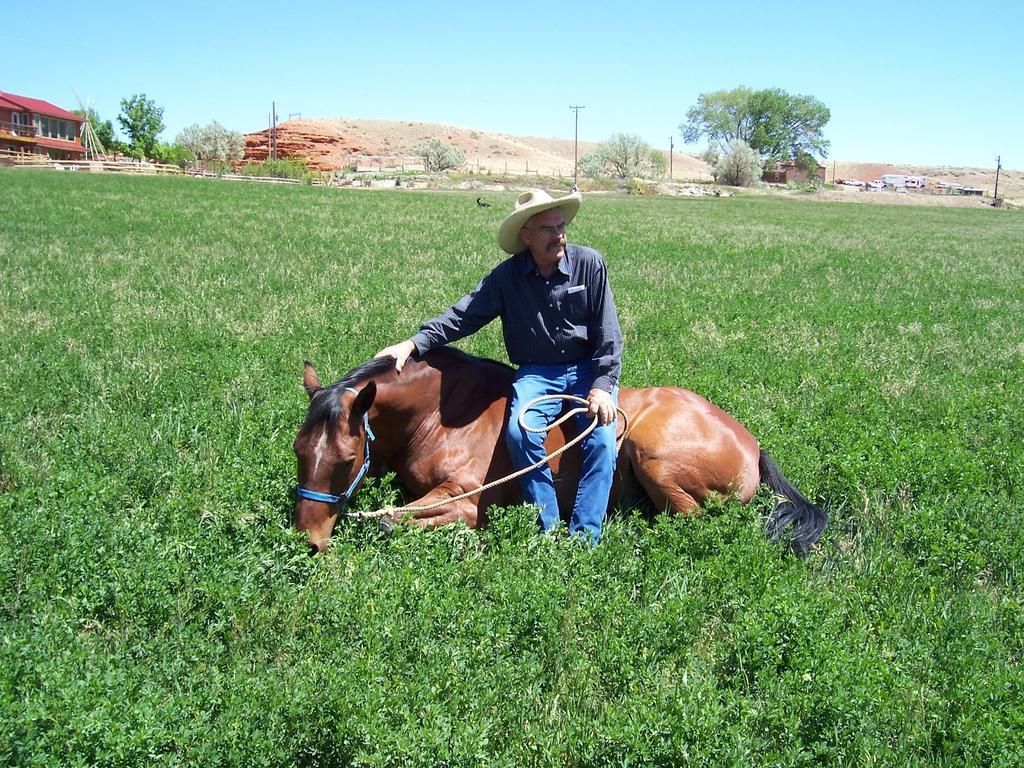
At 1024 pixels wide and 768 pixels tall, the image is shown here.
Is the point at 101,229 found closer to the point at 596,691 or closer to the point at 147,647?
the point at 147,647

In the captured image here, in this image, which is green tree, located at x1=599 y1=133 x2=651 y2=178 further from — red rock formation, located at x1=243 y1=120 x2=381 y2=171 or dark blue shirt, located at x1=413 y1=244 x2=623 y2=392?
dark blue shirt, located at x1=413 y1=244 x2=623 y2=392

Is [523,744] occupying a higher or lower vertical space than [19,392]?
lower

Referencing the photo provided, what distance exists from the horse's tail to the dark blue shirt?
129 cm

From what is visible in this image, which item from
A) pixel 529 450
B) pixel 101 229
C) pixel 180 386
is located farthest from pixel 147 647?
pixel 101 229

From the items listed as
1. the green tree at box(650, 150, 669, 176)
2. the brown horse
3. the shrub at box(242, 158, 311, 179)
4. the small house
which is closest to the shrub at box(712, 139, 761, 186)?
the green tree at box(650, 150, 669, 176)

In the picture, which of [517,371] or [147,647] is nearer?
[147,647]

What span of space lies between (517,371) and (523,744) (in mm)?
3020

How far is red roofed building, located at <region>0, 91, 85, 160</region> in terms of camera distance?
320 ft

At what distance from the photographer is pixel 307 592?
405 centimetres

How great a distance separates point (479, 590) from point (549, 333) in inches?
78.3

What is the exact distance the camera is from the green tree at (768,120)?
419 feet

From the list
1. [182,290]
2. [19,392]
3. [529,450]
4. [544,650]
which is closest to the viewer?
[544,650]

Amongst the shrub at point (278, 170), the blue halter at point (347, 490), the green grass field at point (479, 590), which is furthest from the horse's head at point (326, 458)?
the shrub at point (278, 170)

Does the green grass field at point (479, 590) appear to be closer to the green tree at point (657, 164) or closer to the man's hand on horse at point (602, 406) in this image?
the man's hand on horse at point (602, 406)
